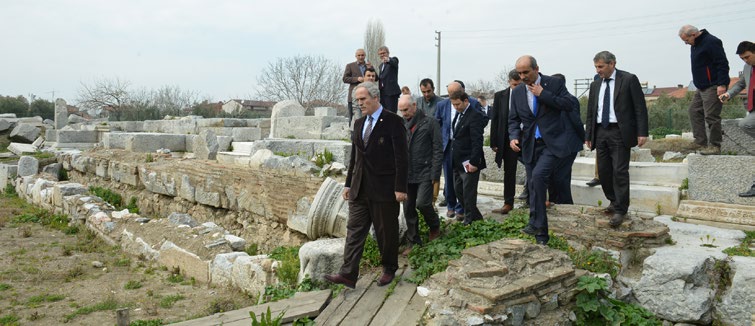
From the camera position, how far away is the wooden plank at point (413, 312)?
3938mm

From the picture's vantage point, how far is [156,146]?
46.2ft

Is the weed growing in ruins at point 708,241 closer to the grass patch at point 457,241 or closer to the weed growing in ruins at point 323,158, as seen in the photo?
the grass patch at point 457,241

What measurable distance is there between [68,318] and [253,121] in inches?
557

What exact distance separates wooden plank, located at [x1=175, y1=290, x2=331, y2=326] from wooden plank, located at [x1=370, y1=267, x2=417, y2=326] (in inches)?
21.6

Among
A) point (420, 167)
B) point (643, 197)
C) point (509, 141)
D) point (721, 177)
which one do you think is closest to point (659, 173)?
point (643, 197)

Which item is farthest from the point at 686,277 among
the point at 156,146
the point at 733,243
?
the point at 156,146

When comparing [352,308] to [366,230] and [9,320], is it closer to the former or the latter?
[366,230]

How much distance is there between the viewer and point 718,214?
5.40m

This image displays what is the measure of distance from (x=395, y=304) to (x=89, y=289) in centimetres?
445

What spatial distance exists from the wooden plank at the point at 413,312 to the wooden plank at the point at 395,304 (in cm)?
3

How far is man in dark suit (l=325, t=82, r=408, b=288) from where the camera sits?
4.53m

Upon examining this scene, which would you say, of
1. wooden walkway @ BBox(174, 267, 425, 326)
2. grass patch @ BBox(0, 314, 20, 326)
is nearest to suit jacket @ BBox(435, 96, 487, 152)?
wooden walkway @ BBox(174, 267, 425, 326)

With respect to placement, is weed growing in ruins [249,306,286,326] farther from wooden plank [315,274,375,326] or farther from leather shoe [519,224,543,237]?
leather shoe [519,224,543,237]

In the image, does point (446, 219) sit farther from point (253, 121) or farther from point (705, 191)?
point (253, 121)
